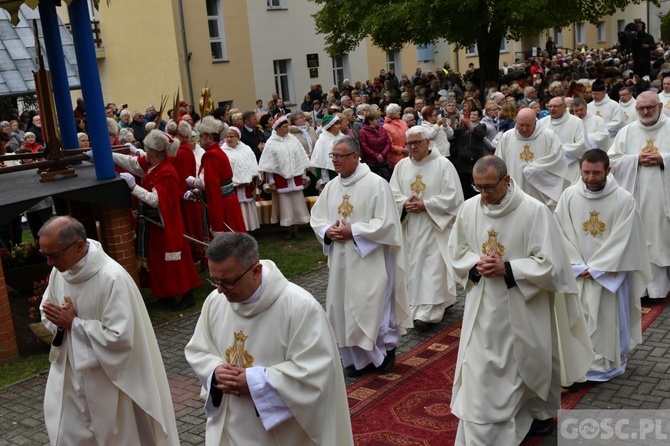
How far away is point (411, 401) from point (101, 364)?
277 cm

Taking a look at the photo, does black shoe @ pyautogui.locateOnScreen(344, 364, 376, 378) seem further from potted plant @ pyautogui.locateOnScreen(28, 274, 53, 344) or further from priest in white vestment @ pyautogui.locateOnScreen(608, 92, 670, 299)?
priest in white vestment @ pyautogui.locateOnScreen(608, 92, 670, 299)

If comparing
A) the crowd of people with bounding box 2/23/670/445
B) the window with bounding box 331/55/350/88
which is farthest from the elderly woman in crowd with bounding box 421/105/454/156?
the window with bounding box 331/55/350/88

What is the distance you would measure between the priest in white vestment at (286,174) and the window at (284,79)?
17225 mm

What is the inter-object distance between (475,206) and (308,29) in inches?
1021

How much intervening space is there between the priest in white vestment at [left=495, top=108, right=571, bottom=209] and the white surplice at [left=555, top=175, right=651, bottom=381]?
3533 millimetres

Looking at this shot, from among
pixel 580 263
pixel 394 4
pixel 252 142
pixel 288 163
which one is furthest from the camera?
pixel 394 4

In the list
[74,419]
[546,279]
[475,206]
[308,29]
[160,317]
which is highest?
[308,29]

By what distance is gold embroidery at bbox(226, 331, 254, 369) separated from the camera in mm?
4379

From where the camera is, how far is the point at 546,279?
19.0 feet

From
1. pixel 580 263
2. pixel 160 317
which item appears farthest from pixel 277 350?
pixel 160 317

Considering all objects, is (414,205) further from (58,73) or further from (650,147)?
(58,73)

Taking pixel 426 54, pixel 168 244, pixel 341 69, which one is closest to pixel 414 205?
pixel 168 244

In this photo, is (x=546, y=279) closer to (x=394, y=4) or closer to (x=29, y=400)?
(x=29, y=400)

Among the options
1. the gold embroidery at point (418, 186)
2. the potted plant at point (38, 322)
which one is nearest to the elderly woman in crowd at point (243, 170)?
the potted plant at point (38, 322)
